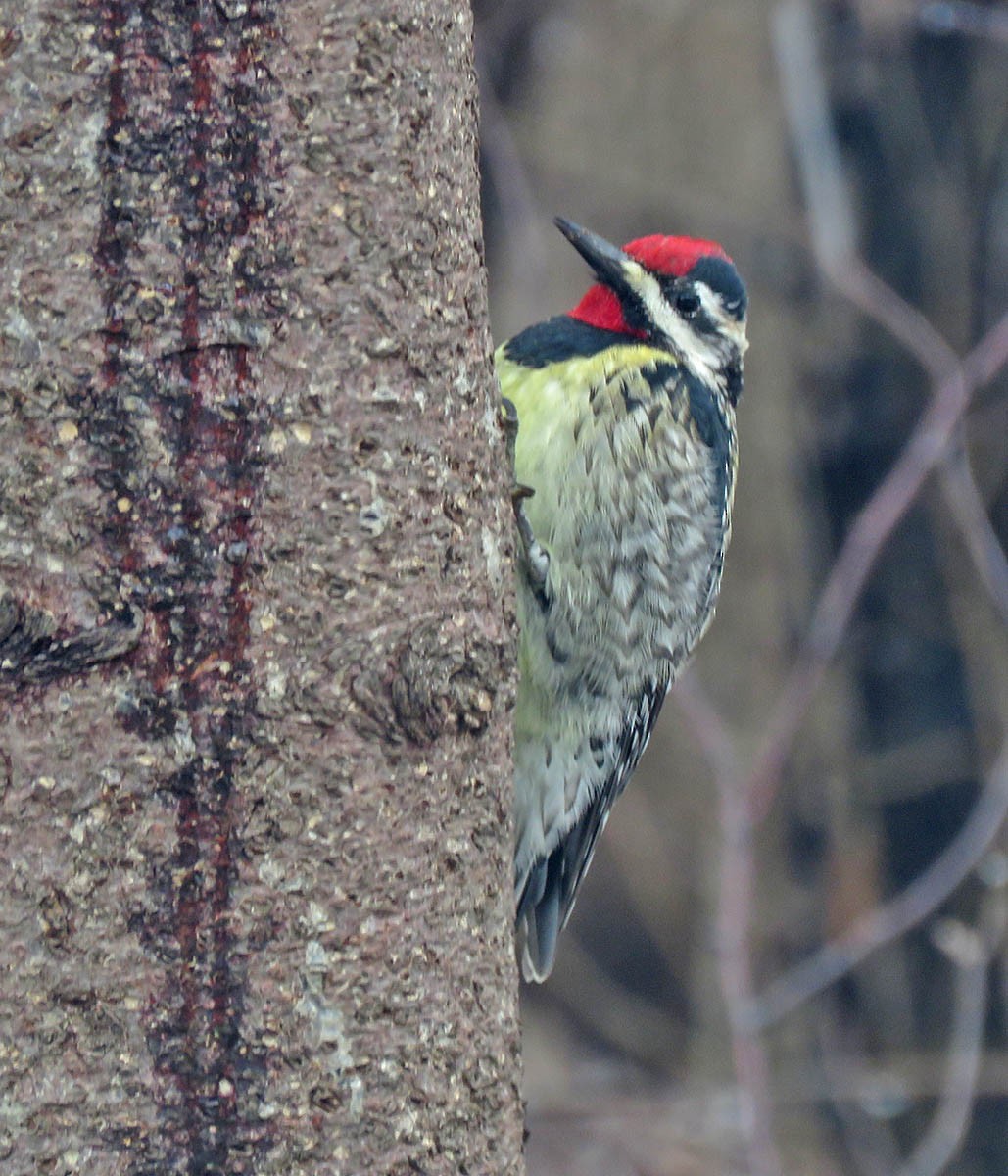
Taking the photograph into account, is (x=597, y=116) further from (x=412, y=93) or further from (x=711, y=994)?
(x=412, y=93)

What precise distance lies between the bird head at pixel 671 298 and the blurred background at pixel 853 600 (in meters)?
1.24

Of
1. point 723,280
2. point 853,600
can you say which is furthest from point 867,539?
point 723,280

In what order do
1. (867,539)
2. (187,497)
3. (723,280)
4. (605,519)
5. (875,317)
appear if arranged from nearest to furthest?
(187,497) → (605,519) → (723,280) → (867,539) → (875,317)

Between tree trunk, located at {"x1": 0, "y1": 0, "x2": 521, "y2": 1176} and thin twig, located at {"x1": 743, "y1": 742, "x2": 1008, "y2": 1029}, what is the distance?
232 centimetres

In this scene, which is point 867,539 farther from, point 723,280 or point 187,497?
point 187,497

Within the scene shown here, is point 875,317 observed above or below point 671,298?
below

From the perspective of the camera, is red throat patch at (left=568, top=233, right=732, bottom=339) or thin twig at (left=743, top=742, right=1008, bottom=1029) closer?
red throat patch at (left=568, top=233, right=732, bottom=339)

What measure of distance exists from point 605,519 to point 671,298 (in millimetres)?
633

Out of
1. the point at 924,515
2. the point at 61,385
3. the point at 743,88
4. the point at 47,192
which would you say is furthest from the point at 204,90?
the point at 743,88

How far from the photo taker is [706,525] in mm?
2807

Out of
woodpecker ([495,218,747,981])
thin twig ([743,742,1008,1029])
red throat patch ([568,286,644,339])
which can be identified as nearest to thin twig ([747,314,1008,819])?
thin twig ([743,742,1008,1029])

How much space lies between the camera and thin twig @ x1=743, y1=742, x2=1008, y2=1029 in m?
3.84

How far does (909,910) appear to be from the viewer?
4590 mm

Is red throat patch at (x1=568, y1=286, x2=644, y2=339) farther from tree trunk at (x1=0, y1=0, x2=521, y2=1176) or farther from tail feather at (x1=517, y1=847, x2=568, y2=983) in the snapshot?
tree trunk at (x1=0, y1=0, x2=521, y2=1176)
